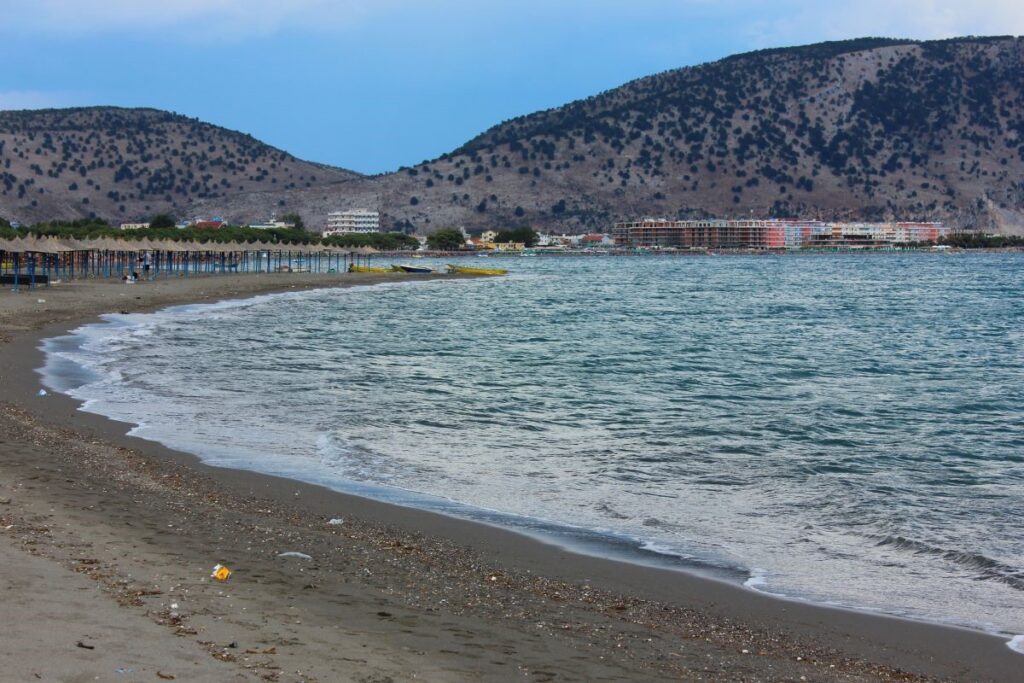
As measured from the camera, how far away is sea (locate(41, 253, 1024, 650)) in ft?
36.9

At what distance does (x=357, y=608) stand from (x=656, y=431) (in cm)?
1187

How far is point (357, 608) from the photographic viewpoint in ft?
26.1

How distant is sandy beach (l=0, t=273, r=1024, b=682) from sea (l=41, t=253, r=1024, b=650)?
0.84 metres

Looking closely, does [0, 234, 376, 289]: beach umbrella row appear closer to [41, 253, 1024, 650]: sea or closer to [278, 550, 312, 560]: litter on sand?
[41, 253, 1024, 650]: sea

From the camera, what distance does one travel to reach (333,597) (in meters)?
8.22

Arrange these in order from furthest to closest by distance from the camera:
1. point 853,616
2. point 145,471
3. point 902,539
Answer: point 145,471 < point 902,539 < point 853,616

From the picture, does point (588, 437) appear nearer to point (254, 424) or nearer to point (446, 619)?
point (254, 424)

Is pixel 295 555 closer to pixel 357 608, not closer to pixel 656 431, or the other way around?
pixel 357 608

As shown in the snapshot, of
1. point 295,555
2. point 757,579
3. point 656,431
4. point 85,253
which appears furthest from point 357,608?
point 85,253

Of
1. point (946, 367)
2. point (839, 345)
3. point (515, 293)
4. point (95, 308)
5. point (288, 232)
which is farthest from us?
point (288, 232)

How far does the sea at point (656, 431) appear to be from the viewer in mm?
11242

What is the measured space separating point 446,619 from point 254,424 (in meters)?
11.3

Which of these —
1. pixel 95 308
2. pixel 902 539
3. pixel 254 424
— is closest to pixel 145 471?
pixel 254 424

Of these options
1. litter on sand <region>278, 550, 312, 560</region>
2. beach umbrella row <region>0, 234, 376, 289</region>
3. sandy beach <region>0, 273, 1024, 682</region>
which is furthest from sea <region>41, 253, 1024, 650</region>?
beach umbrella row <region>0, 234, 376, 289</region>
